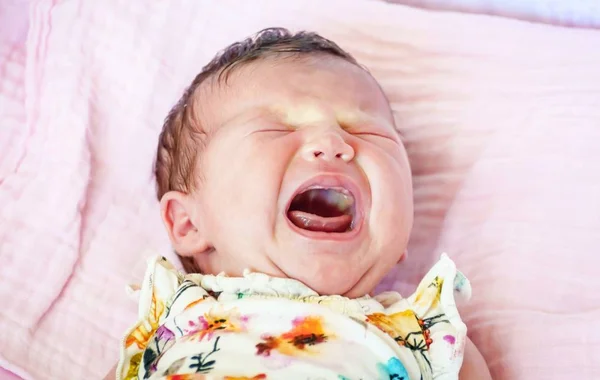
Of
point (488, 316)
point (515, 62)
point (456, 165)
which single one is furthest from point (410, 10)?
point (488, 316)

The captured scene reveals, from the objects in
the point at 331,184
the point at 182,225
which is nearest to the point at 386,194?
the point at 331,184

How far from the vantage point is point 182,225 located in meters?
1.16

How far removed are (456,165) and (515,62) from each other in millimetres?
239

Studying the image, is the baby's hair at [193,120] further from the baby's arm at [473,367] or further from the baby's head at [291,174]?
the baby's arm at [473,367]

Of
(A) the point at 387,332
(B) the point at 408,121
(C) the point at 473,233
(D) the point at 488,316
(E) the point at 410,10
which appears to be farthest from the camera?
(E) the point at 410,10

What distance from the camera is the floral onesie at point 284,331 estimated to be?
902mm

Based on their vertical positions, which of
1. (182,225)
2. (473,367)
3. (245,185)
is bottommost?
(473,367)

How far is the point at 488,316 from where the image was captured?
1.13 meters

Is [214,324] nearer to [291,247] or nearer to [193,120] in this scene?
[291,247]

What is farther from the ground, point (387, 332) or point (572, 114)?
point (572, 114)

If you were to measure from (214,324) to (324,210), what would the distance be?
24 cm

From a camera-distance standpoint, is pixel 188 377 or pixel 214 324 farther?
pixel 214 324

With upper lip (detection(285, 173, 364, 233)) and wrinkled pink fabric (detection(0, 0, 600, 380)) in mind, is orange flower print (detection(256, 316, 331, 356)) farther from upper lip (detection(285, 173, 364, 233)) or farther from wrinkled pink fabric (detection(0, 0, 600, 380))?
wrinkled pink fabric (detection(0, 0, 600, 380))

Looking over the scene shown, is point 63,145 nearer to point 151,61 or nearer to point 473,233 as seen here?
point 151,61
